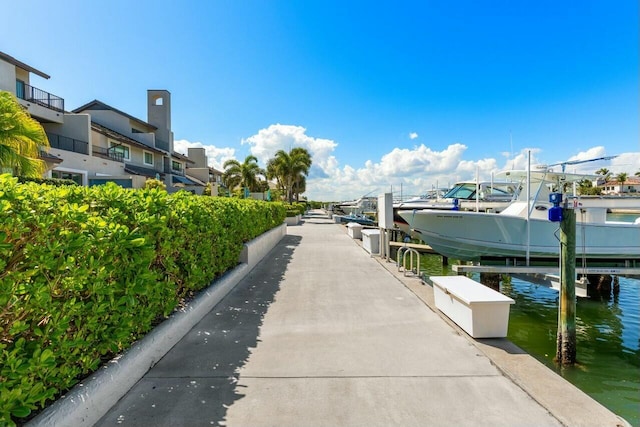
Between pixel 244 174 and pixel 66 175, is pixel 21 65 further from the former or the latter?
pixel 244 174

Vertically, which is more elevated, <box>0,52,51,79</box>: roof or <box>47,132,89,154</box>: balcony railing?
<box>0,52,51,79</box>: roof

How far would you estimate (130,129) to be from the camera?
33.0 m

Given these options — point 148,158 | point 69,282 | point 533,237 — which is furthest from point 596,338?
point 148,158

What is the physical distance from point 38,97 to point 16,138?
17934mm

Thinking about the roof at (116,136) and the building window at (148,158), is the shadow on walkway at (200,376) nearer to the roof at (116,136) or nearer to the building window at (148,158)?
the roof at (116,136)

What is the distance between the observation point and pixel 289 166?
49781 millimetres

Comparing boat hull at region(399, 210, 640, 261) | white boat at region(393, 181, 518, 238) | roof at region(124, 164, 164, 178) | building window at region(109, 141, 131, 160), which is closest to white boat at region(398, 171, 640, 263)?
boat hull at region(399, 210, 640, 261)

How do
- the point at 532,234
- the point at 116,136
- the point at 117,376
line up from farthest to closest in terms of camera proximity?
the point at 116,136, the point at 532,234, the point at 117,376

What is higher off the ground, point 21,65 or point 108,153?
point 21,65

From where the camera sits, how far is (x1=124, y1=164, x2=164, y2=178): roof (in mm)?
28694

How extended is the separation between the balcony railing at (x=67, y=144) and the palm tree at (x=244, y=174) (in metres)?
25.3

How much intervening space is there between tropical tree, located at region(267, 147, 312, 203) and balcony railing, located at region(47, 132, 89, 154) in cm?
2837

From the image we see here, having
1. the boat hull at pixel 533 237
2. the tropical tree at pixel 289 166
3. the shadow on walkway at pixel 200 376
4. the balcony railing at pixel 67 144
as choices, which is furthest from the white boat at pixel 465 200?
the tropical tree at pixel 289 166

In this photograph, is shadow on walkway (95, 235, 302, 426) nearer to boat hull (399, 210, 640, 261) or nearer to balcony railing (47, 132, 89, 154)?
boat hull (399, 210, 640, 261)
